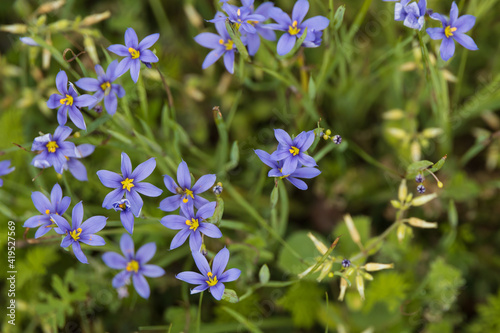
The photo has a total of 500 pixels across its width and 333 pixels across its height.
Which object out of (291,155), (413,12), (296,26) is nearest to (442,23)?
(413,12)

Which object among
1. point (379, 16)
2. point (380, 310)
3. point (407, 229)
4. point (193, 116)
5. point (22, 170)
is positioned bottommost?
point (380, 310)

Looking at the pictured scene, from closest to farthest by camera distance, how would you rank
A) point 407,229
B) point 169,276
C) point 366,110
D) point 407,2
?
point 407,2 → point 407,229 → point 169,276 → point 366,110

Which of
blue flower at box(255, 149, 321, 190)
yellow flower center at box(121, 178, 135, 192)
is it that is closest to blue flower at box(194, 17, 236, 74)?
blue flower at box(255, 149, 321, 190)

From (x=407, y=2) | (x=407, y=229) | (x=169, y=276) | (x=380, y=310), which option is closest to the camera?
(x=407, y=2)

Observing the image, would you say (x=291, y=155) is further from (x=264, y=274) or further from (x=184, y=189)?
(x=264, y=274)

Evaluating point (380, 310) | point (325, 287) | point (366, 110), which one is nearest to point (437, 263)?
point (380, 310)

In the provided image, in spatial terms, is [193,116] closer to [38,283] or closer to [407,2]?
[38,283]

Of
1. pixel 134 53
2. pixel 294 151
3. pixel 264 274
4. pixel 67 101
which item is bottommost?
pixel 264 274

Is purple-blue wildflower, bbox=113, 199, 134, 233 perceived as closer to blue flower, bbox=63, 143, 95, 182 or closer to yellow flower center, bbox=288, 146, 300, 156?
blue flower, bbox=63, 143, 95, 182
